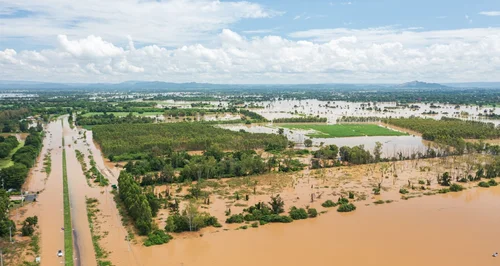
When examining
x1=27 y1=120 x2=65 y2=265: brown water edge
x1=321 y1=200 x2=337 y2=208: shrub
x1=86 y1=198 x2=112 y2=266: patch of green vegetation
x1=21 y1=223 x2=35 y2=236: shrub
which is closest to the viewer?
x1=86 y1=198 x2=112 y2=266: patch of green vegetation

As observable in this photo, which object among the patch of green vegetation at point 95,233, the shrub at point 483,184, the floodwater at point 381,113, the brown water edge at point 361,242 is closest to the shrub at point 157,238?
the brown water edge at point 361,242

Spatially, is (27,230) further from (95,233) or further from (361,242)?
(361,242)

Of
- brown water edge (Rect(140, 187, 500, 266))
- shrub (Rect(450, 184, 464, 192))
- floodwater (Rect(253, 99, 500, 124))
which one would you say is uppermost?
floodwater (Rect(253, 99, 500, 124))

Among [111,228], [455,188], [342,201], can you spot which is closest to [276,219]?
[342,201]

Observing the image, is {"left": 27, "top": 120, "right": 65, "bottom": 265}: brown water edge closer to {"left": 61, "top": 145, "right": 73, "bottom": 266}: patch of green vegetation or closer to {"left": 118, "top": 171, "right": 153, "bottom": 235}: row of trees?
{"left": 61, "top": 145, "right": 73, "bottom": 266}: patch of green vegetation

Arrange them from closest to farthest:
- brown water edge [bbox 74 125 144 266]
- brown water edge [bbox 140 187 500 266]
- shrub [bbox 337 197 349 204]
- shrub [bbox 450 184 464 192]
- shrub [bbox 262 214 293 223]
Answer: brown water edge [bbox 74 125 144 266]
brown water edge [bbox 140 187 500 266]
shrub [bbox 262 214 293 223]
shrub [bbox 337 197 349 204]
shrub [bbox 450 184 464 192]

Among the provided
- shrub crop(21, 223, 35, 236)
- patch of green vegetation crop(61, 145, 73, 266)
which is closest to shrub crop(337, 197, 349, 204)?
patch of green vegetation crop(61, 145, 73, 266)

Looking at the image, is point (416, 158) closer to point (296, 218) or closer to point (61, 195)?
point (296, 218)
